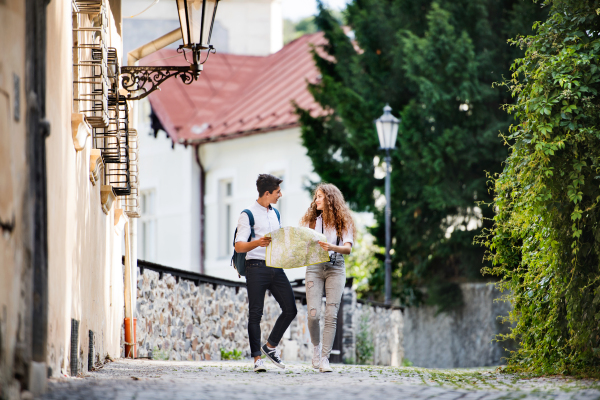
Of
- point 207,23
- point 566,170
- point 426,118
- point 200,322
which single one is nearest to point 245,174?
point 426,118

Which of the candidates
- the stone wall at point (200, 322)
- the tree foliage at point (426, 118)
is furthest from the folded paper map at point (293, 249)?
the tree foliage at point (426, 118)

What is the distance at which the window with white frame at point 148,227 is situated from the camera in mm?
29297

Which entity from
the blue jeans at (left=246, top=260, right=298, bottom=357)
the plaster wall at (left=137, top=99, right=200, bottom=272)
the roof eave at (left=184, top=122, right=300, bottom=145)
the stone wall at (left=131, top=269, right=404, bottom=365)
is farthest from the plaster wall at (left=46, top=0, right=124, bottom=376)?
the plaster wall at (left=137, top=99, right=200, bottom=272)

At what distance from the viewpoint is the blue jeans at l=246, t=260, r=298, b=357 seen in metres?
8.41

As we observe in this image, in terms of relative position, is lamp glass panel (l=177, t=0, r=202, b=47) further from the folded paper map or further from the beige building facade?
the folded paper map

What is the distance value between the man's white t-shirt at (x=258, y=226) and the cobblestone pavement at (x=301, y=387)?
108 centimetres

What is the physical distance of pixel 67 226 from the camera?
6.75 metres

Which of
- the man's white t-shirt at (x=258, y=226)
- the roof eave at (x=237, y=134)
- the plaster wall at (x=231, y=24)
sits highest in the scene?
the plaster wall at (x=231, y=24)

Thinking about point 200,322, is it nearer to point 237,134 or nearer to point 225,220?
point 237,134

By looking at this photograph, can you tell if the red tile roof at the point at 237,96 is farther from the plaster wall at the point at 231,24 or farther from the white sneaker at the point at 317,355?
the white sneaker at the point at 317,355

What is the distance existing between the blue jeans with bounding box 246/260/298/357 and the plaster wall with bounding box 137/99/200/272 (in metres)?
19.6

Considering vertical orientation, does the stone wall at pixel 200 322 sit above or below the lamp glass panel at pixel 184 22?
below

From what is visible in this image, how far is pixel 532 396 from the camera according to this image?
5844mm

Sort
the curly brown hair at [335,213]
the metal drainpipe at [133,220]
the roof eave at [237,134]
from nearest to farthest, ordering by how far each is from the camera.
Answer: the curly brown hair at [335,213]
the metal drainpipe at [133,220]
the roof eave at [237,134]
